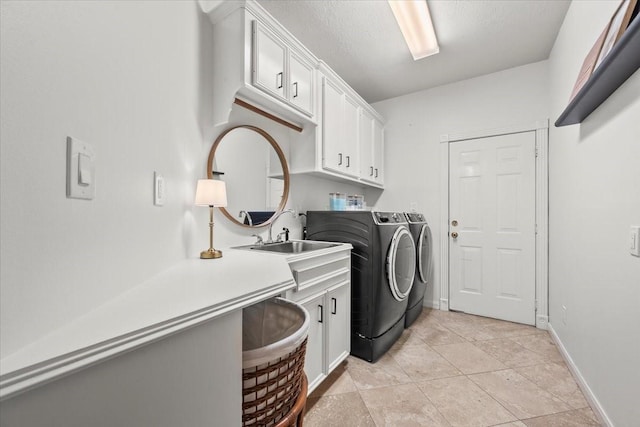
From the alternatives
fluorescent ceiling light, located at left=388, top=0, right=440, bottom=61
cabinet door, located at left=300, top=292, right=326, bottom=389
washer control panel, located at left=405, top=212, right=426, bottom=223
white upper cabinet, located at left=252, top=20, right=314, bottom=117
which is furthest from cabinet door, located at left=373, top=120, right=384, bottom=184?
cabinet door, located at left=300, top=292, right=326, bottom=389

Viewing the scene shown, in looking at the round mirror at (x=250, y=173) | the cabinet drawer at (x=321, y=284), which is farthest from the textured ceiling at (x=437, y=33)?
the cabinet drawer at (x=321, y=284)

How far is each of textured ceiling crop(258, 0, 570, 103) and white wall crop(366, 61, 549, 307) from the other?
162mm

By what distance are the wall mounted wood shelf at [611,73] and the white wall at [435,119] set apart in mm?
1372

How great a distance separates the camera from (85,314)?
0.62 meters

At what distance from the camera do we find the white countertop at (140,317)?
1.22 feet

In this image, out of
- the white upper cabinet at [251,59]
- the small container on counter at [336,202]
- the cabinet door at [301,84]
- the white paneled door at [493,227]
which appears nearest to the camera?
the white upper cabinet at [251,59]

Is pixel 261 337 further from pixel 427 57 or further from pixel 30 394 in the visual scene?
pixel 427 57

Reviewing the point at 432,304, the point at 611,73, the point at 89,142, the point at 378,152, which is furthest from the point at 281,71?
the point at 432,304

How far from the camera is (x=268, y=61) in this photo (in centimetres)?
164

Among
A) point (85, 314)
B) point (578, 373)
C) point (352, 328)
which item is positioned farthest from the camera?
point (352, 328)

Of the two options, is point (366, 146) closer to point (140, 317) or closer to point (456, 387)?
point (456, 387)

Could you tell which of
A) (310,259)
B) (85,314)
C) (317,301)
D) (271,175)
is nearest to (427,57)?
(271,175)

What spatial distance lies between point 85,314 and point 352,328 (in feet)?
5.76

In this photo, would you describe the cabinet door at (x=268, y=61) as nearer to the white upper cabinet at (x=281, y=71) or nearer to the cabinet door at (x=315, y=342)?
the white upper cabinet at (x=281, y=71)
